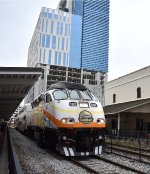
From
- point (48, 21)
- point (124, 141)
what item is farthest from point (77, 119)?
point (48, 21)

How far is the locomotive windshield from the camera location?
514 inches

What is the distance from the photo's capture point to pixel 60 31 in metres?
141

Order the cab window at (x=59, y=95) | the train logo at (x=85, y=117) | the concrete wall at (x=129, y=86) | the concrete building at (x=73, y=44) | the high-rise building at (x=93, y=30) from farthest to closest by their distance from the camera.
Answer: the high-rise building at (x=93, y=30)
the concrete building at (x=73, y=44)
the concrete wall at (x=129, y=86)
the cab window at (x=59, y=95)
the train logo at (x=85, y=117)

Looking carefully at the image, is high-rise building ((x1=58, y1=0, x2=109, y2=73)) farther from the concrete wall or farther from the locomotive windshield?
the locomotive windshield

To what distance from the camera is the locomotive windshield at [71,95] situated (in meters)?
13.0

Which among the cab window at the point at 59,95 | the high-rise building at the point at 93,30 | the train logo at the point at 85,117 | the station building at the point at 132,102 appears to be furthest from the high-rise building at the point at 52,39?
the train logo at the point at 85,117

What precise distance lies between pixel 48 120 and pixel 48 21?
129174 mm

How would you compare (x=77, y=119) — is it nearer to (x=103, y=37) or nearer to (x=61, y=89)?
(x=61, y=89)

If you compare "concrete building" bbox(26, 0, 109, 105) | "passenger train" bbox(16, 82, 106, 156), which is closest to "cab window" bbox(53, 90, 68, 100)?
"passenger train" bbox(16, 82, 106, 156)

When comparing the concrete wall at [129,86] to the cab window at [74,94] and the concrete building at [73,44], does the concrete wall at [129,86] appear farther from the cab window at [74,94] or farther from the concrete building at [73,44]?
the concrete building at [73,44]

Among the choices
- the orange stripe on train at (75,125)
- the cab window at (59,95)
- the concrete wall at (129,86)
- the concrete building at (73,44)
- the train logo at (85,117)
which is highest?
the concrete building at (73,44)

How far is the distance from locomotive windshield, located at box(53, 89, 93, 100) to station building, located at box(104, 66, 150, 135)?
13888 millimetres

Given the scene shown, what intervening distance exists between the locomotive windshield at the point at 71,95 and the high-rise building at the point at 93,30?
13984 centimetres

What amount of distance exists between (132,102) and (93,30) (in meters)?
140
